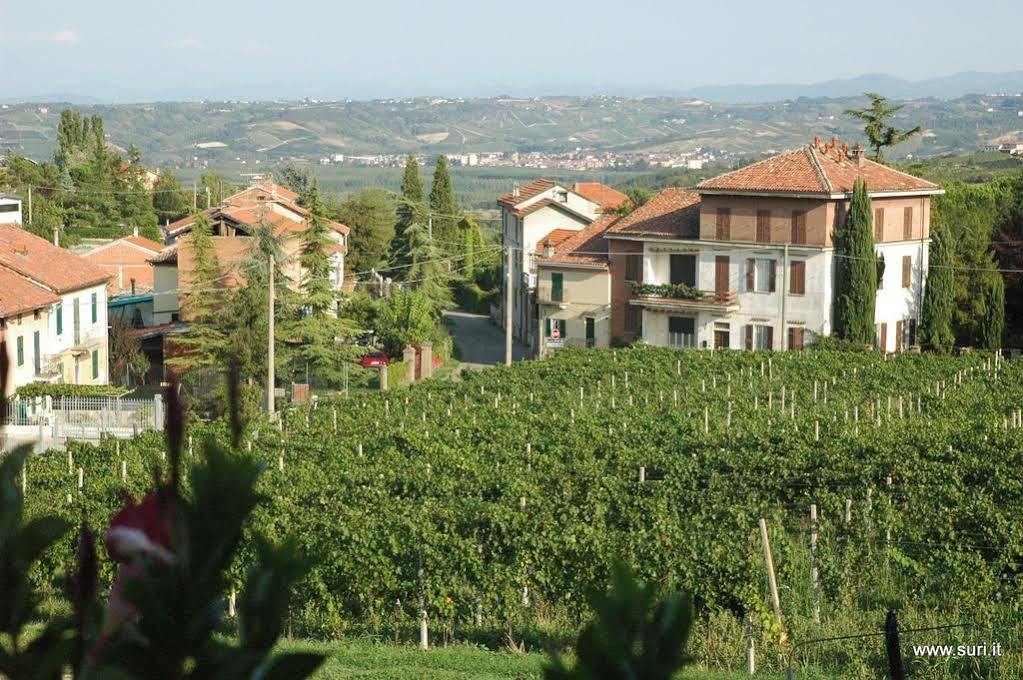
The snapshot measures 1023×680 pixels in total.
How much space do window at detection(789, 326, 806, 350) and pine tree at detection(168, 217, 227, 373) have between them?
55.3 feet

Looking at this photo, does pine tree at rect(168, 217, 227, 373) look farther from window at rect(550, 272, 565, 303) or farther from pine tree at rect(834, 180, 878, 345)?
pine tree at rect(834, 180, 878, 345)

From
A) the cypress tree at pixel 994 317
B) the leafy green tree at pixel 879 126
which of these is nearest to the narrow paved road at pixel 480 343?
the leafy green tree at pixel 879 126

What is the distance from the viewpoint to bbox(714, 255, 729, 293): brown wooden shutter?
40.3m

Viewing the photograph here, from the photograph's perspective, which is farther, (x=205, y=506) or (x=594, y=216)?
(x=594, y=216)

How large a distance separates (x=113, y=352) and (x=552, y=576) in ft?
94.4

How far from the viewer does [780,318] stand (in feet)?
128

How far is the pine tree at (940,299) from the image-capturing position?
129 feet

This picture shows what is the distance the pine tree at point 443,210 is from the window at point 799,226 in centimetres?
2926

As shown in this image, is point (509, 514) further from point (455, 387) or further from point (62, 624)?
point (455, 387)

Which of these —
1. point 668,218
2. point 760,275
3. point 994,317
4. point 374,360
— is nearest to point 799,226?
point 760,275

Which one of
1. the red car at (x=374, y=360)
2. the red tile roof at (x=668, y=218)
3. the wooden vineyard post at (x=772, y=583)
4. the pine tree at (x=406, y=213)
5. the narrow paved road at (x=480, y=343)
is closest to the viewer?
the wooden vineyard post at (x=772, y=583)

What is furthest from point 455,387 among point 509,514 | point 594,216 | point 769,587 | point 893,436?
point 594,216

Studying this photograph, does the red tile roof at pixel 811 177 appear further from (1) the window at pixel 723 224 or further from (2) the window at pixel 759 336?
(2) the window at pixel 759 336

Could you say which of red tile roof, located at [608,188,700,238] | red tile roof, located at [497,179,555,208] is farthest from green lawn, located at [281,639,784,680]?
red tile roof, located at [497,179,555,208]
